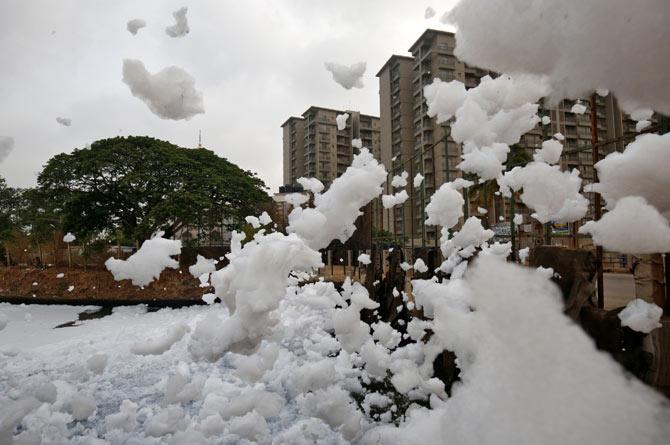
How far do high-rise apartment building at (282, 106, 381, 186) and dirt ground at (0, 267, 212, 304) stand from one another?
1339 inches

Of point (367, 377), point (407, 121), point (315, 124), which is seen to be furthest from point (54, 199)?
point (315, 124)

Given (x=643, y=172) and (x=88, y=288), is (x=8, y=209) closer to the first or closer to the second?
(x=88, y=288)

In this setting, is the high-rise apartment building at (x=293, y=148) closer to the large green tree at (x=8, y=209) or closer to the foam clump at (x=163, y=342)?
the large green tree at (x=8, y=209)

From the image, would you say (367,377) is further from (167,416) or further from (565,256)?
(565,256)

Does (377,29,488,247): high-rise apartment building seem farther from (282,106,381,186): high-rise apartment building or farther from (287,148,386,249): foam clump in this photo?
(287,148,386,249): foam clump

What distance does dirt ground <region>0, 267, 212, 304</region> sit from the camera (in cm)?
1198

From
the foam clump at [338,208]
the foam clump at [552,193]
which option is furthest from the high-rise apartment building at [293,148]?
the foam clump at [552,193]

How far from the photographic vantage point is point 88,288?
12.8 meters

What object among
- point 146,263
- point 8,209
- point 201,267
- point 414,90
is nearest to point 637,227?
point 146,263

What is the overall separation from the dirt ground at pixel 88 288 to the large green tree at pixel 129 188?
1.47m

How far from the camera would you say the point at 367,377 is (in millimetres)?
4625

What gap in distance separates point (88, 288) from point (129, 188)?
128 inches

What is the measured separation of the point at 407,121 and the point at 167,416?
121 ft

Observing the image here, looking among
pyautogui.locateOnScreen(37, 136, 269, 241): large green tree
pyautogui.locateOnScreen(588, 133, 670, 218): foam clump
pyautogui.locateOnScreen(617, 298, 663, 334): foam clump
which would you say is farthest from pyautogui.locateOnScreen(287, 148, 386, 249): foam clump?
pyautogui.locateOnScreen(37, 136, 269, 241): large green tree
